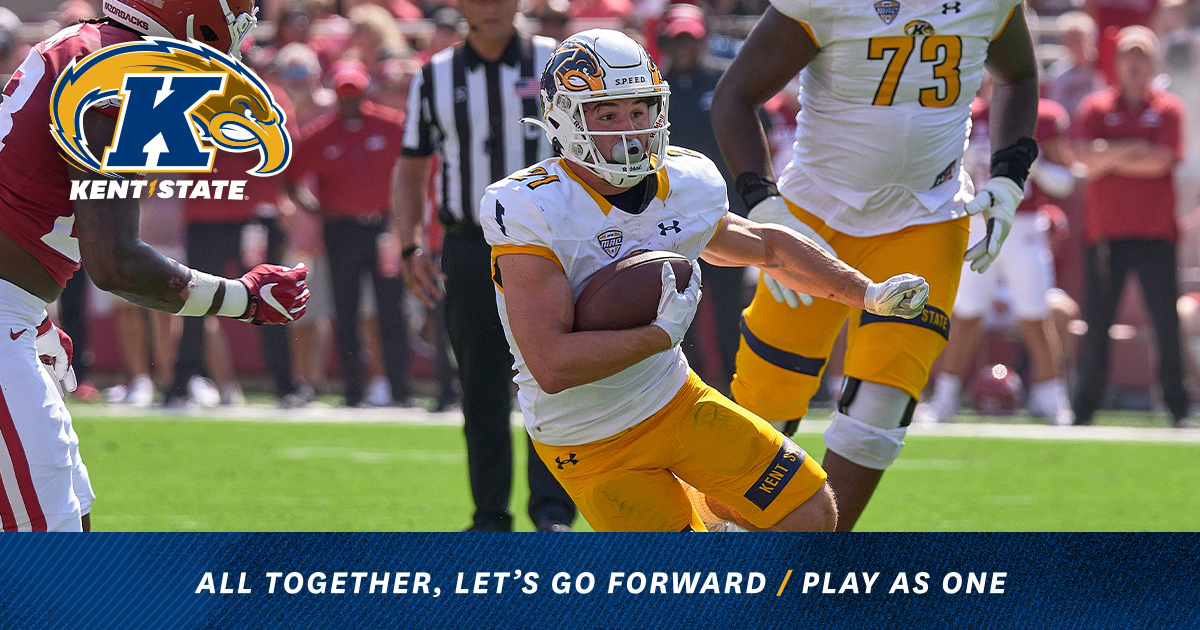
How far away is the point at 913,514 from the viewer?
17.5 ft

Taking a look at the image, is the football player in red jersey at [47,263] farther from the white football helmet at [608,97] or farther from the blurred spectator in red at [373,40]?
the blurred spectator in red at [373,40]

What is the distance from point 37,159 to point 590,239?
49.9 inches

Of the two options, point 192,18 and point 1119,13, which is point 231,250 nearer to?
point 192,18

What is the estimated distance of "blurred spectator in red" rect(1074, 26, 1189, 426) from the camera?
773 centimetres

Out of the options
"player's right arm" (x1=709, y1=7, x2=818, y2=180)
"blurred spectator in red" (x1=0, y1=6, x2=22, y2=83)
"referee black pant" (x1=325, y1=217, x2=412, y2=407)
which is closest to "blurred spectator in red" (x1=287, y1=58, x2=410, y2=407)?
"referee black pant" (x1=325, y1=217, x2=412, y2=407)

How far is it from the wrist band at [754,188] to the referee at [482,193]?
986 millimetres

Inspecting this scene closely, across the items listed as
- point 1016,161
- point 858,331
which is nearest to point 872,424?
point 858,331

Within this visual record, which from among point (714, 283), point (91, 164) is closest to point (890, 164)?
point (91, 164)

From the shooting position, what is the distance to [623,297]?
3154 millimetres

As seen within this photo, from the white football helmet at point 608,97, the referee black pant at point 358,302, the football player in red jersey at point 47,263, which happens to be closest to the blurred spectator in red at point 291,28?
the referee black pant at point 358,302

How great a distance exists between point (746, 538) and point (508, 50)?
2286 millimetres

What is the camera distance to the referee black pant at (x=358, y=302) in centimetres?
788

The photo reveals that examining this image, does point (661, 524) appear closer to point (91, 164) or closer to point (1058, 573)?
point (1058, 573)

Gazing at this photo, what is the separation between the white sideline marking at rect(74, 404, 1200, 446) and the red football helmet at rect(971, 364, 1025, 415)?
23cm
